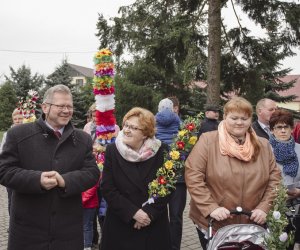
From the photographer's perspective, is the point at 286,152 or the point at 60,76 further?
the point at 60,76

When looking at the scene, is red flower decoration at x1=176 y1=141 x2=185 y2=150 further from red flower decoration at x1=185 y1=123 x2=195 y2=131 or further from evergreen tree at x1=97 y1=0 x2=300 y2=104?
evergreen tree at x1=97 y1=0 x2=300 y2=104

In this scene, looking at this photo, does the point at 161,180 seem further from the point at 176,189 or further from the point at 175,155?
the point at 176,189

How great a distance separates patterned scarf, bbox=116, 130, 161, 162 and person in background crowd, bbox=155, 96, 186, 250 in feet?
4.31

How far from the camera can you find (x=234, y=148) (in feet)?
10.9

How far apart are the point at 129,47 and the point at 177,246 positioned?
922cm

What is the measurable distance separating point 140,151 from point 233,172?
2.76ft

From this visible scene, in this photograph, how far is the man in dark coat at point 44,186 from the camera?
313 cm

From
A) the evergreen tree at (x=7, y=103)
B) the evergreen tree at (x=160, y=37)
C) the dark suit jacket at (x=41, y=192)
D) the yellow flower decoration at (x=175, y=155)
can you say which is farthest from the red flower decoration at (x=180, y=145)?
the evergreen tree at (x=7, y=103)

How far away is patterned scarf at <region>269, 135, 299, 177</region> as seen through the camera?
13.9 ft

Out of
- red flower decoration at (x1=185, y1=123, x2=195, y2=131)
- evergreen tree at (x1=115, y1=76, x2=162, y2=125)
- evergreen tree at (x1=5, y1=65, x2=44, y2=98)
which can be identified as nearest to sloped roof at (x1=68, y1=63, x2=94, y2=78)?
evergreen tree at (x1=5, y1=65, x2=44, y2=98)

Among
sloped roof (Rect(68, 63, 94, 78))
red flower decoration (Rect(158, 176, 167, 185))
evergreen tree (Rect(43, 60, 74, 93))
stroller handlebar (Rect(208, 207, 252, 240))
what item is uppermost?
sloped roof (Rect(68, 63, 94, 78))

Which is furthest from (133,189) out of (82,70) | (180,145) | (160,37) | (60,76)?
(82,70)

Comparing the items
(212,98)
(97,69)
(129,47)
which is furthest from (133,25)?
(97,69)

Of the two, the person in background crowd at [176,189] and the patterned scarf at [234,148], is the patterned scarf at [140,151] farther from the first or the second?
the person in background crowd at [176,189]
